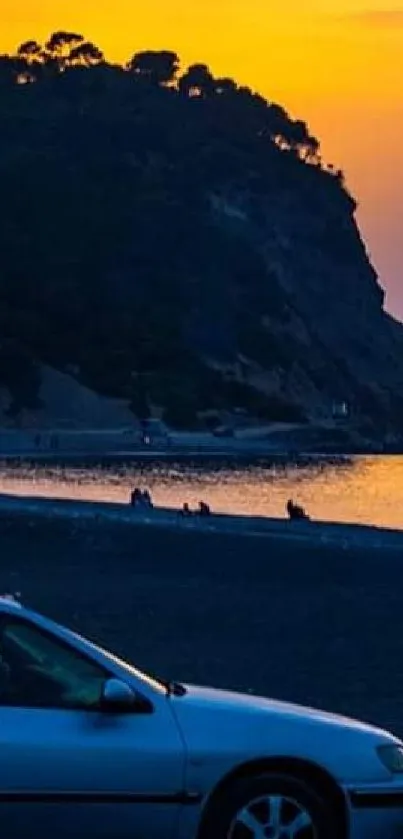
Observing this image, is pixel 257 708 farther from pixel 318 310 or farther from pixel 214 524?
pixel 318 310

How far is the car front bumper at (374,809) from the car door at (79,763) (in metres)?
0.70

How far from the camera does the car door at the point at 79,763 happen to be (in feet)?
26.0

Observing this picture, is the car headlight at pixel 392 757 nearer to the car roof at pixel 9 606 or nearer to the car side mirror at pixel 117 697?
the car side mirror at pixel 117 697

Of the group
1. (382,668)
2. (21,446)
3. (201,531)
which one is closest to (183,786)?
(382,668)

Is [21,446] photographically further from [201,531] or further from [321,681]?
[321,681]

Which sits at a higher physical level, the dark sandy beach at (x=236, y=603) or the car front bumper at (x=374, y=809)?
the dark sandy beach at (x=236, y=603)

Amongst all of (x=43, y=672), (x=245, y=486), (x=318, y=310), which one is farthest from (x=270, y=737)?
(x=318, y=310)

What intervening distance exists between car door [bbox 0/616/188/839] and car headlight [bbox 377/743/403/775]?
872 mm

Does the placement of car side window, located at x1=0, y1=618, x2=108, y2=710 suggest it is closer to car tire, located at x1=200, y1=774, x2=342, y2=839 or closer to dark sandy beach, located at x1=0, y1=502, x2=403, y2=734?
car tire, located at x1=200, y1=774, x2=342, y2=839

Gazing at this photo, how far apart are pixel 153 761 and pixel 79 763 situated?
275 mm

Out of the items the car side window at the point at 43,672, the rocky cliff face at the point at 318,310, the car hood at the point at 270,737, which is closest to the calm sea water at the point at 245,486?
the rocky cliff face at the point at 318,310

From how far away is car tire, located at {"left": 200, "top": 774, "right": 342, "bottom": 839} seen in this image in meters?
8.14

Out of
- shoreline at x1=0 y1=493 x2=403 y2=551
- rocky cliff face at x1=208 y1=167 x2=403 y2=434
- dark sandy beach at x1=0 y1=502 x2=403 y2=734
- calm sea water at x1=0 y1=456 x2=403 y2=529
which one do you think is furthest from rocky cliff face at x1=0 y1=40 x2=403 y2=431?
dark sandy beach at x1=0 y1=502 x2=403 y2=734

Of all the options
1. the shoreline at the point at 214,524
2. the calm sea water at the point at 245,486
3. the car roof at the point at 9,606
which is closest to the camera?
the car roof at the point at 9,606
